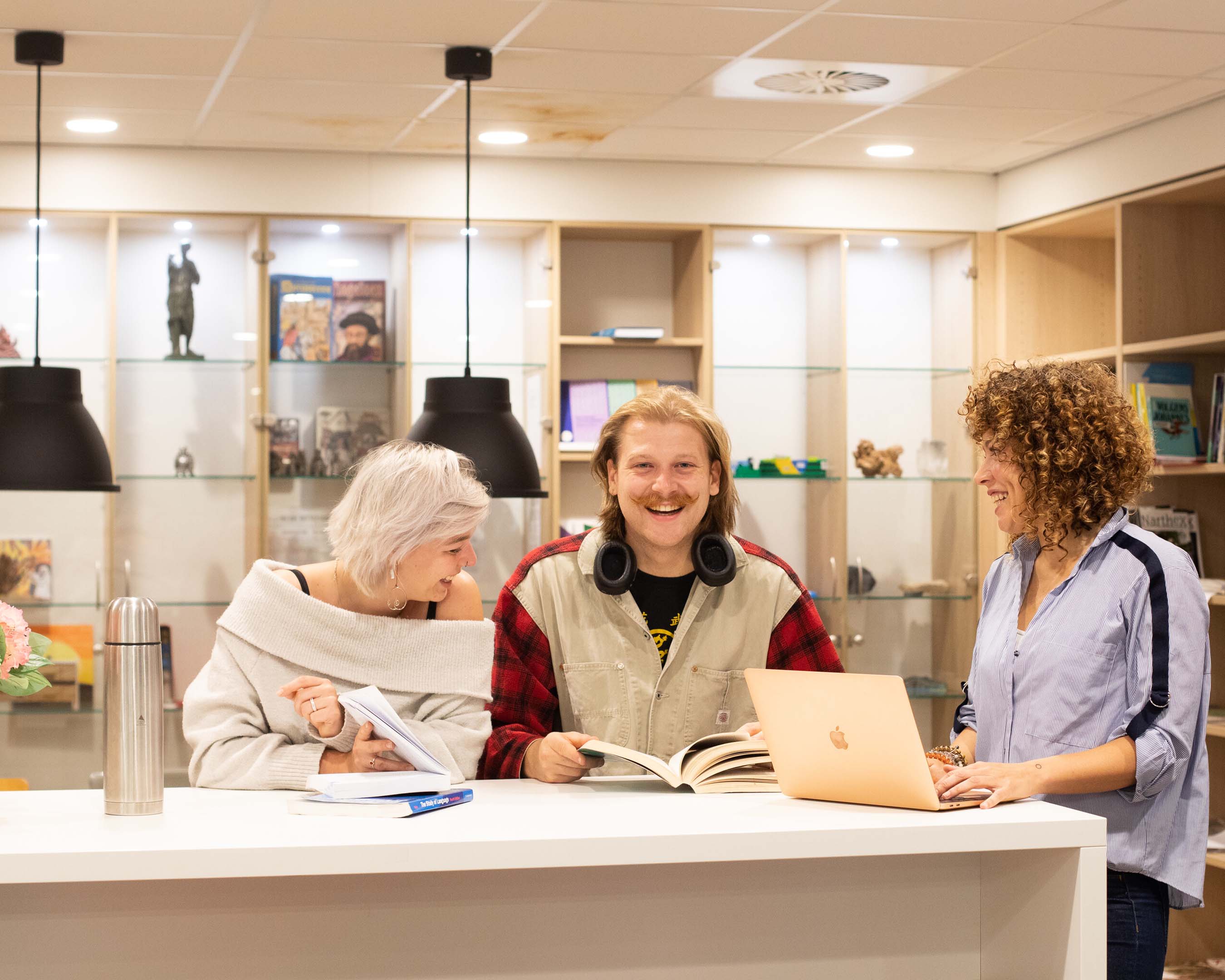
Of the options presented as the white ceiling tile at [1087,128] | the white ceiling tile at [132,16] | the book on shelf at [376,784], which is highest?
the white ceiling tile at [1087,128]

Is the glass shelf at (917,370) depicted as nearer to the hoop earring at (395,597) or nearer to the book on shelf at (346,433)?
the book on shelf at (346,433)

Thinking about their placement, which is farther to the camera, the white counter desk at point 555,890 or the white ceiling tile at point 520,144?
the white ceiling tile at point 520,144

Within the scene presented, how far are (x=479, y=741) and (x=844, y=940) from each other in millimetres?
630

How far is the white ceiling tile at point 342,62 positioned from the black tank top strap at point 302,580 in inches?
66.3

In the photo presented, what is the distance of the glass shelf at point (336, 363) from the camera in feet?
15.0

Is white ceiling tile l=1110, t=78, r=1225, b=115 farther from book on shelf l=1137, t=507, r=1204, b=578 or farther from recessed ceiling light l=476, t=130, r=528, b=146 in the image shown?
recessed ceiling light l=476, t=130, r=528, b=146

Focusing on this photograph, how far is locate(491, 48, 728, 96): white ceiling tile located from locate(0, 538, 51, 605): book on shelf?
225cm

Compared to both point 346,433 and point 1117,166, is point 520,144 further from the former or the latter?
point 1117,166

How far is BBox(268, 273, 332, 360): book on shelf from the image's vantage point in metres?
4.58

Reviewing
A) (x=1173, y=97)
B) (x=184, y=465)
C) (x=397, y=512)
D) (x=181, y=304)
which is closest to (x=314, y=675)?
(x=397, y=512)

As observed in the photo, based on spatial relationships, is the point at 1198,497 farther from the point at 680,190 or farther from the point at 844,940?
the point at 844,940

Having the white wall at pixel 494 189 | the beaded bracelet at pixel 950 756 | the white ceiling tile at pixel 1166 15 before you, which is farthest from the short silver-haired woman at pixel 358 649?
the white wall at pixel 494 189

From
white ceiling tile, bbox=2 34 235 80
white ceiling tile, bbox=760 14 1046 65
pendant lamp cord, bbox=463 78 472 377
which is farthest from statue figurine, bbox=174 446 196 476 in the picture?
white ceiling tile, bbox=760 14 1046 65

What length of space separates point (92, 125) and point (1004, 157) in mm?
3020
